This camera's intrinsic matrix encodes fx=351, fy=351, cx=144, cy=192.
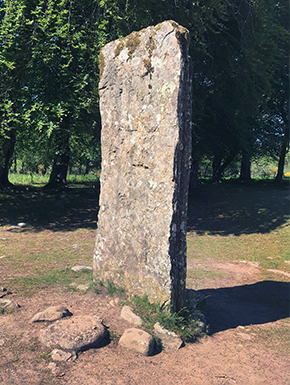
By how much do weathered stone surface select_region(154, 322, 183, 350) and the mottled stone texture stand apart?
1.33 feet

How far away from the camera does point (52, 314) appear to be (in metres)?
4.60

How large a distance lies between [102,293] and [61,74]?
26.5 ft

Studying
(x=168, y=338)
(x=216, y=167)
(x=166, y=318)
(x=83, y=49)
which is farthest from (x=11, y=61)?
(x=216, y=167)

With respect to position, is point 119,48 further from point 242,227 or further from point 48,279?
point 242,227

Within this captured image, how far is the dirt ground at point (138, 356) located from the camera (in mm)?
3662

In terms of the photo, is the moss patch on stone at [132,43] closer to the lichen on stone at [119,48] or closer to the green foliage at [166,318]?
the lichen on stone at [119,48]

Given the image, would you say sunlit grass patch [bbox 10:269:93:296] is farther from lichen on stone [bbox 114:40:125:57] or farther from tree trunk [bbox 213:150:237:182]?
tree trunk [bbox 213:150:237:182]

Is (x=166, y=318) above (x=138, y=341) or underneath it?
above

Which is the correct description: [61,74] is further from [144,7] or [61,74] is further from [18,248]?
[18,248]

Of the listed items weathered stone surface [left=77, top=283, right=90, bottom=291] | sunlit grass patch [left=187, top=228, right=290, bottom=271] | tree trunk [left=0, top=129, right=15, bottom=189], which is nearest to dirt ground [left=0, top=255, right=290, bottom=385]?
weathered stone surface [left=77, top=283, right=90, bottom=291]

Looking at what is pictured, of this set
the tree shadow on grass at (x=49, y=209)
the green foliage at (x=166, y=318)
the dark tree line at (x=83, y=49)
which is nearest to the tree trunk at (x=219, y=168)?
the dark tree line at (x=83, y=49)

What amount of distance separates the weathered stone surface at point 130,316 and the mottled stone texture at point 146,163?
0.32m

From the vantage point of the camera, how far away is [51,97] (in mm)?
11016

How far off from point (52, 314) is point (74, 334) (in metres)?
0.62
